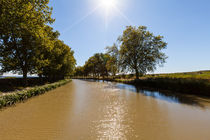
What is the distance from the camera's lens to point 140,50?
25.4 m

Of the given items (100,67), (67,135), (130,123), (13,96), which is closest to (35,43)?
(13,96)

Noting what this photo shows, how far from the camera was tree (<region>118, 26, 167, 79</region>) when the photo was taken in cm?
2480

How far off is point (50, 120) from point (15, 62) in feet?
52.1

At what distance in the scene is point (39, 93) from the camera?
41.4ft

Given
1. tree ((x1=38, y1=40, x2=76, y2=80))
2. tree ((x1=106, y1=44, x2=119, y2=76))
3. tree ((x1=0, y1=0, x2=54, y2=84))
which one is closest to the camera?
tree ((x1=0, y1=0, x2=54, y2=84))

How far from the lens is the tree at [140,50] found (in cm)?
2480

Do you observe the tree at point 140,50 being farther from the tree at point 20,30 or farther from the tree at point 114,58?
the tree at point 20,30

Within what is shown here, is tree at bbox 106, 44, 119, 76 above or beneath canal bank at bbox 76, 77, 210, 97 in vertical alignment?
above

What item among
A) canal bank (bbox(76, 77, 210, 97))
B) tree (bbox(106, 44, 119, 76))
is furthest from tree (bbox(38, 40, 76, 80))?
canal bank (bbox(76, 77, 210, 97))

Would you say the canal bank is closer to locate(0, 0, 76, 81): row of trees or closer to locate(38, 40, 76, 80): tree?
locate(0, 0, 76, 81): row of trees

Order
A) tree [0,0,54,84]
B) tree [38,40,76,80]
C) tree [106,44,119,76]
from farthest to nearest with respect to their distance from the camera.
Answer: tree [106,44,119,76] < tree [38,40,76,80] < tree [0,0,54,84]

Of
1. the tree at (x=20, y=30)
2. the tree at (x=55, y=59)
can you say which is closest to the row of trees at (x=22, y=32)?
the tree at (x=20, y=30)

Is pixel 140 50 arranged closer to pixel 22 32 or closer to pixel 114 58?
pixel 114 58

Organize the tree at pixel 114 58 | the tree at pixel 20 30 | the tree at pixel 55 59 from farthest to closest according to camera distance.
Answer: the tree at pixel 114 58 < the tree at pixel 55 59 < the tree at pixel 20 30
